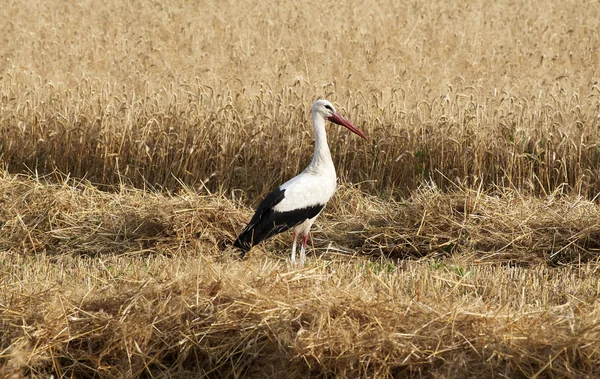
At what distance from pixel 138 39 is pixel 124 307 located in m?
9.98

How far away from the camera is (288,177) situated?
9.46m

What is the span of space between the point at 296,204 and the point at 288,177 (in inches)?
84.8

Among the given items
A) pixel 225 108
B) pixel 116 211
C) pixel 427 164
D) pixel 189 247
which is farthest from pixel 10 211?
pixel 427 164

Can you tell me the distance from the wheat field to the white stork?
0.41 m

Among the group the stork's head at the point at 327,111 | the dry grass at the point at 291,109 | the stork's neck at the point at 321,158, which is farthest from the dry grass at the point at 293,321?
the dry grass at the point at 291,109

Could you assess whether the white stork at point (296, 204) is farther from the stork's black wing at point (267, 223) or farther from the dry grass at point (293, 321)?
the dry grass at point (293, 321)

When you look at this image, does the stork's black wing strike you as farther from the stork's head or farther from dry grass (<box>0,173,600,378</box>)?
the stork's head

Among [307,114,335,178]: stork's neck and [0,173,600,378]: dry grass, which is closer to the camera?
[0,173,600,378]: dry grass

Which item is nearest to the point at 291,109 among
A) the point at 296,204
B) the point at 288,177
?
the point at 288,177

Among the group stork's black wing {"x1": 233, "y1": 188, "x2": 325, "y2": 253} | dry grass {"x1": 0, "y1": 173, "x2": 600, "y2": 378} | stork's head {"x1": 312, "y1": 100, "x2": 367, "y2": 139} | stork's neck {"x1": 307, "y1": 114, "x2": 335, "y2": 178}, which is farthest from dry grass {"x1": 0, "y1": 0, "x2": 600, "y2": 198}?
dry grass {"x1": 0, "y1": 173, "x2": 600, "y2": 378}

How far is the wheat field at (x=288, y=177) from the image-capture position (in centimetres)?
502

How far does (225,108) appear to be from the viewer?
9.59m

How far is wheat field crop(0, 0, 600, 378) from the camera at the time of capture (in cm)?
502

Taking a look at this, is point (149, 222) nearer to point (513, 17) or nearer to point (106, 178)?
point (106, 178)
